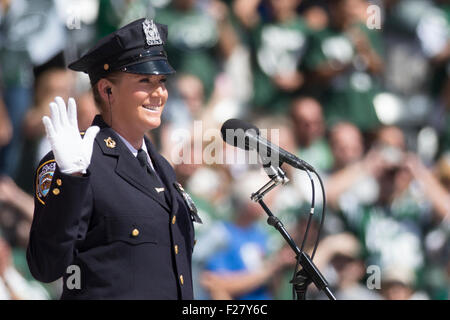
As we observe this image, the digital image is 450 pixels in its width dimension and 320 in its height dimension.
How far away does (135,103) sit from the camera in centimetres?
286

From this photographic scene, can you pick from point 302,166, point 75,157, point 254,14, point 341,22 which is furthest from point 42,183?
point 341,22

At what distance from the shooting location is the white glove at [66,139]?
8.04ft

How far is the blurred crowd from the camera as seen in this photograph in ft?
16.6

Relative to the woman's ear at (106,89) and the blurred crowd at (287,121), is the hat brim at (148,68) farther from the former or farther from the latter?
the blurred crowd at (287,121)

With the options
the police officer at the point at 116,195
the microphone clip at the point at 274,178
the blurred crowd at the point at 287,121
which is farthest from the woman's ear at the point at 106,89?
the blurred crowd at the point at 287,121

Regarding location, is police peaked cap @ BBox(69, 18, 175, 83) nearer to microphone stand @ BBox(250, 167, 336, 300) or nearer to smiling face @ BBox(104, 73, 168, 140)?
smiling face @ BBox(104, 73, 168, 140)

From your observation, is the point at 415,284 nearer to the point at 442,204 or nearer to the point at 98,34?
the point at 442,204


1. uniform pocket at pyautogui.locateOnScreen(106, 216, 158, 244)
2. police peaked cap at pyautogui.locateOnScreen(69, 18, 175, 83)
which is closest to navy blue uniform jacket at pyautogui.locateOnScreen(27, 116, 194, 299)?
uniform pocket at pyautogui.locateOnScreen(106, 216, 158, 244)

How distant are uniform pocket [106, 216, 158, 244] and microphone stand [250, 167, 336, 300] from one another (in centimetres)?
38

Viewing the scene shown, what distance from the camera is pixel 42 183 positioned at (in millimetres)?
2676

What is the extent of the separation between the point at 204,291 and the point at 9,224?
1254 millimetres

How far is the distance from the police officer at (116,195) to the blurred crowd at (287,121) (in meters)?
1.81

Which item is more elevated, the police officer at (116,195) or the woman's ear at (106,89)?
the woman's ear at (106,89)

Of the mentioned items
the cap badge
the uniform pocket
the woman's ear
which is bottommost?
the uniform pocket
